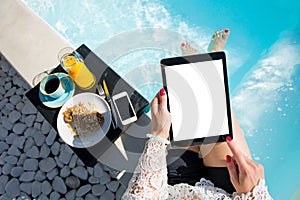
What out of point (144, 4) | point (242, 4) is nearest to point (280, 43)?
point (242, 4)

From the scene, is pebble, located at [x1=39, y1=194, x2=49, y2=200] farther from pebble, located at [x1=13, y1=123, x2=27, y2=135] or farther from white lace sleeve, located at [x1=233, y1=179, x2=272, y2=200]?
white lace sleeve, located at [x1=233, y1=179, x2=272, y2=200]

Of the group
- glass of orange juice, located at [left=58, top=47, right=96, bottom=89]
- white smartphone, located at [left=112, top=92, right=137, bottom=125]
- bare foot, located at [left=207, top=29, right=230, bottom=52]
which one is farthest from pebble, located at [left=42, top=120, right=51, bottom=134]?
bare foot, located at [left=207, top=29, right=230, bottom=52]

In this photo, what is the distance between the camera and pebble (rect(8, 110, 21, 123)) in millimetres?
1817

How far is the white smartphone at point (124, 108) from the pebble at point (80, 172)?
47 centimetres

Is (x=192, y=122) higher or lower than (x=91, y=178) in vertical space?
higher

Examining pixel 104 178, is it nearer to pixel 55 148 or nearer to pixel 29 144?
pixel 55 148

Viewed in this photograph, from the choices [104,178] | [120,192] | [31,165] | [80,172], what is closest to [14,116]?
[31,165]

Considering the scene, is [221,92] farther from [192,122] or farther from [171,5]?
[171,5]

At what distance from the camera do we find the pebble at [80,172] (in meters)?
1.66

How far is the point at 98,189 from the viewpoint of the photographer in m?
1.64

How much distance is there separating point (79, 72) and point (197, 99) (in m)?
0.51

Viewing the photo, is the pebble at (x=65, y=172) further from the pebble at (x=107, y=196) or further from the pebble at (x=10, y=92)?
the pebble at (x=10, y=92)

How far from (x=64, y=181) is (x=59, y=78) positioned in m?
0.58

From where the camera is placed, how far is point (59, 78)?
1402 millimetres
